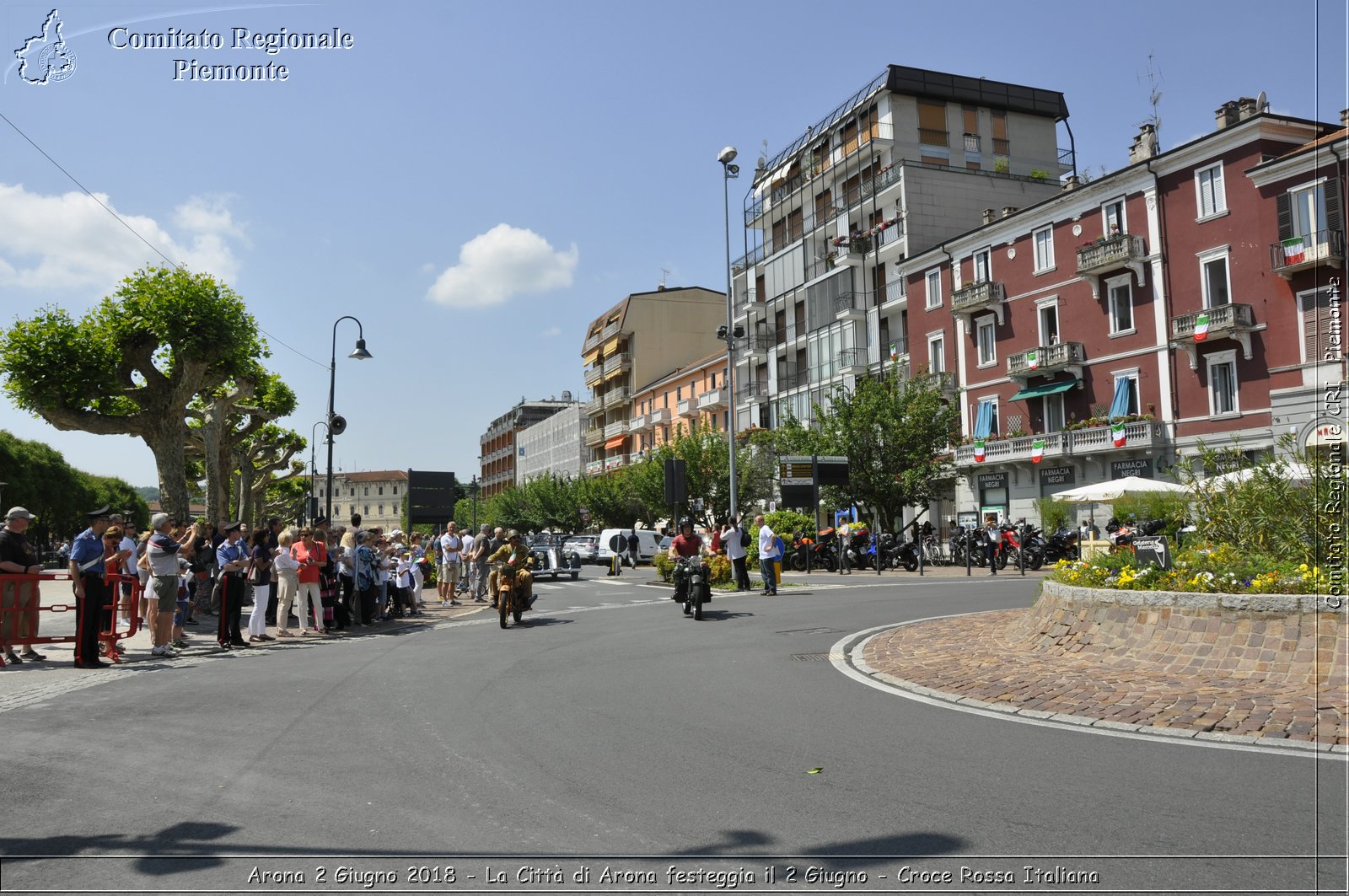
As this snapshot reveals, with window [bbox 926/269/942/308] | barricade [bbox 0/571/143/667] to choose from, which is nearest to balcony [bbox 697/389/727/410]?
window [bbox 926/269/942/308]

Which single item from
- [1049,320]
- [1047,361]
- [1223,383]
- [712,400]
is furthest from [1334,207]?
[712,400]

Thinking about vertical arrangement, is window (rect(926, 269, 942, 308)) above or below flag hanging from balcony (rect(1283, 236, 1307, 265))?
above

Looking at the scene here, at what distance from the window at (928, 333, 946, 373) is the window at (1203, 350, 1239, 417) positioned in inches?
532

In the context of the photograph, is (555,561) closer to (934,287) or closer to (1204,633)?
(934,287)

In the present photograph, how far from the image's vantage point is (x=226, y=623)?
13.6 m

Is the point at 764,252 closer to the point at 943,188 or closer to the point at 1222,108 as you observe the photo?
the point at 943,188

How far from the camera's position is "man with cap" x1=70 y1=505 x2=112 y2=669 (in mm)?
11328

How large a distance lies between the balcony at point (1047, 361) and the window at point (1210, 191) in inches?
266

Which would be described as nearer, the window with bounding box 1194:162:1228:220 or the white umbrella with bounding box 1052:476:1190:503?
the white umbrella with bounding box 1052:476:1190:503

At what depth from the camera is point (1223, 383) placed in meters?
33.2

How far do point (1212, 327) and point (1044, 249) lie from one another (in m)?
9.26

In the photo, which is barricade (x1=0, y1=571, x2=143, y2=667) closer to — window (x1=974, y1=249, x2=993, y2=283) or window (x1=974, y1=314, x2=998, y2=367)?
window (x1=974, y1=314, x2=998, y2=367)

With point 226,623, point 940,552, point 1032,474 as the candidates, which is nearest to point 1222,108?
point 1032,474

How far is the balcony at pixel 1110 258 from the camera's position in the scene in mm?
35625
